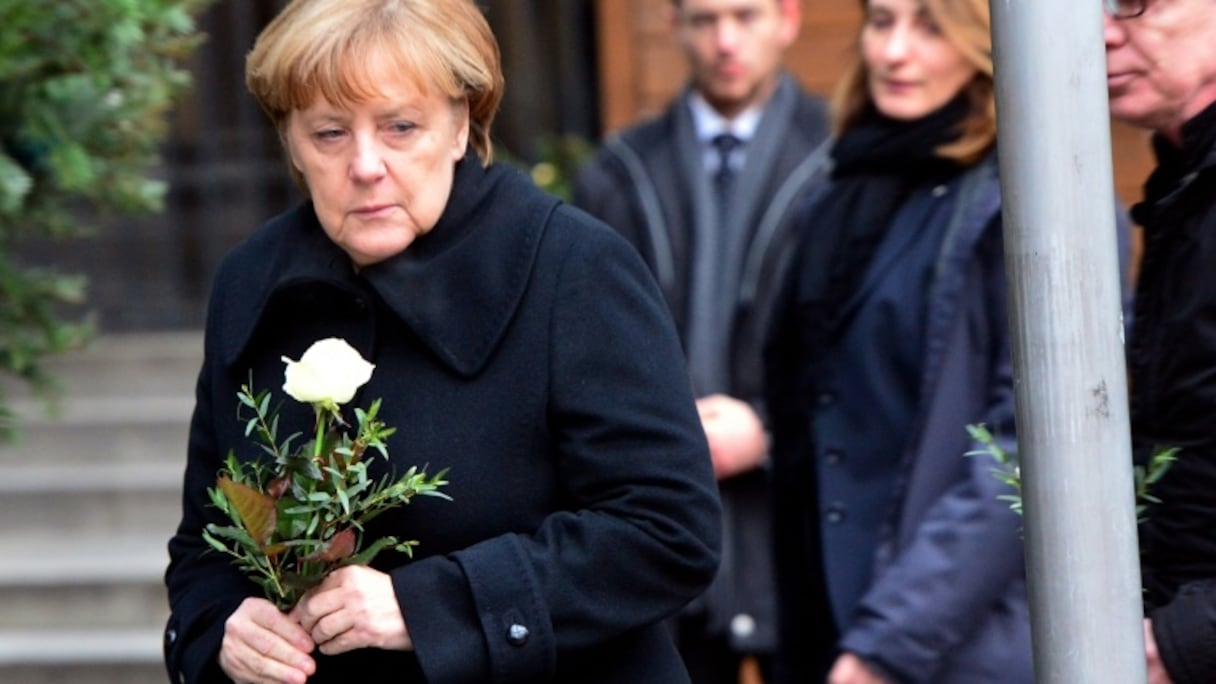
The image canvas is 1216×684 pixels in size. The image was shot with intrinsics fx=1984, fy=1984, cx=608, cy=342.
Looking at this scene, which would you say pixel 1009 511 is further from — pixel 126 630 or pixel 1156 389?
pixel 126 630

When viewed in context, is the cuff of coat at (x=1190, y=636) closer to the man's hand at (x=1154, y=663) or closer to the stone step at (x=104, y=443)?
the man's hand at (x=1154, y=663)

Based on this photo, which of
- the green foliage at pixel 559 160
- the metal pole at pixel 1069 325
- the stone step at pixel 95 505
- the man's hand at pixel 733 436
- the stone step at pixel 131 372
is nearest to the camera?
the metal pole at pixel 1069 325

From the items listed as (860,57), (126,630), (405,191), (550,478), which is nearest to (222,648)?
(550,478)

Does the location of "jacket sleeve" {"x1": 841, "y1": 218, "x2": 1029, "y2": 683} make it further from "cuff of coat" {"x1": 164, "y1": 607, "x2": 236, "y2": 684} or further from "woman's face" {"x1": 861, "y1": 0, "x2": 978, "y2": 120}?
"cuff of coat" {"x1": 164, "y1": 607, "x2": 236, "y2": 684}

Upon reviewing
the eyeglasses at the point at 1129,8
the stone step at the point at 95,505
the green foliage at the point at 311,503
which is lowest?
the stone step at the point at 95,505

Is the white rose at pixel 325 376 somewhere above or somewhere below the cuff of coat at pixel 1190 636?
above

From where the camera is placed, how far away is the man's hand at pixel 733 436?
3893mm

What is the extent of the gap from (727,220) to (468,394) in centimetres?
192

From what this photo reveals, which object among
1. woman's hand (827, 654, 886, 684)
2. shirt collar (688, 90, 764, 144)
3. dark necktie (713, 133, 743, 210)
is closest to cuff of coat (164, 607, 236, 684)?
woman's hand (827, 654, 886, 684)

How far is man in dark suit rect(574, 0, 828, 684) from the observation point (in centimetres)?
404

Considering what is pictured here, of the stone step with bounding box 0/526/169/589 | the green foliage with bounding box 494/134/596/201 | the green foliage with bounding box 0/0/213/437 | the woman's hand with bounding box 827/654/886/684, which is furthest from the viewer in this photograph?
the green foliage with bounding box 494/134/596/201

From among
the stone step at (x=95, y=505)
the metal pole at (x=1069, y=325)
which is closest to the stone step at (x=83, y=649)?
the stone step at (x=95, y=505)

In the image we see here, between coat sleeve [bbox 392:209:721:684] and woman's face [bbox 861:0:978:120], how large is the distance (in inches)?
47.4

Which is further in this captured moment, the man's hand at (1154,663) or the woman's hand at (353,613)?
the man's hand at (1154,663)
